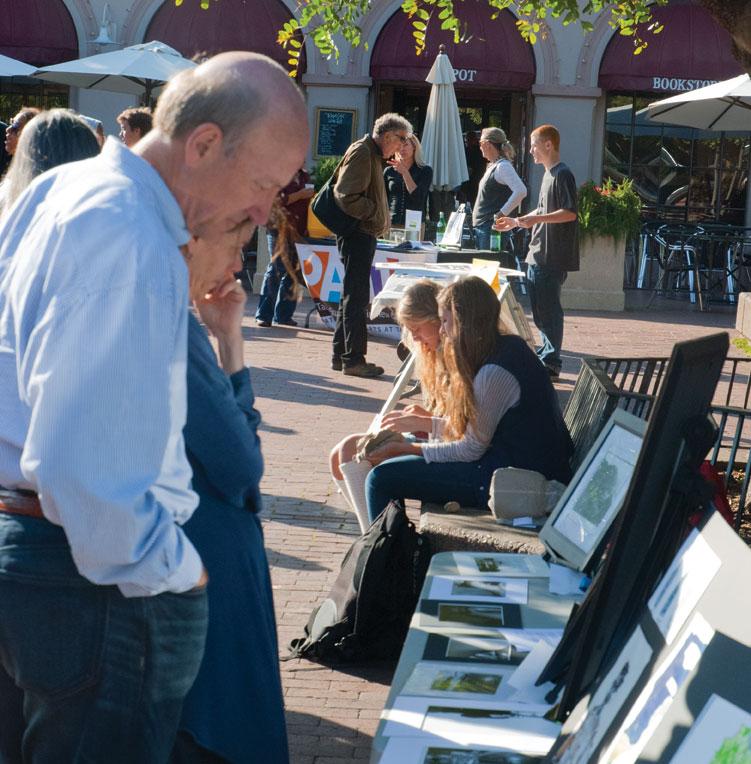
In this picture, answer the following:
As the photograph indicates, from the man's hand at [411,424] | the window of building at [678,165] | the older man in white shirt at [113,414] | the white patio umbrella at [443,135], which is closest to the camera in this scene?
the older man in white shirt at [113,414]

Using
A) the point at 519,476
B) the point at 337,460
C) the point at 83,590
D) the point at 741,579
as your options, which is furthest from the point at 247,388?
the point at 337,460

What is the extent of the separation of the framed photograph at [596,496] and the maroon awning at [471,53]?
1595 cm

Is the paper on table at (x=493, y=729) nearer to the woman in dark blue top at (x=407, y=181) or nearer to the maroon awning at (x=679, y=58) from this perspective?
the woman in dark blue top at (x=407, y=181)

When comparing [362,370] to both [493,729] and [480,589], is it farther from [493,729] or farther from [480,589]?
[493,729]

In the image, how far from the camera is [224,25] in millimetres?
19453

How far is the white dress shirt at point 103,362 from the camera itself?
170 cm

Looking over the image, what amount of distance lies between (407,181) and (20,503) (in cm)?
1020

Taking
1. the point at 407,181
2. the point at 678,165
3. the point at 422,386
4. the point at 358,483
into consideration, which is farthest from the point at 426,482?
the point at 678,165

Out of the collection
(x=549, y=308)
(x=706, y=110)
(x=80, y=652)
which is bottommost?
(x=549, y=308)

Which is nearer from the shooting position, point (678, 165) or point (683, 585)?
point (683, 585)

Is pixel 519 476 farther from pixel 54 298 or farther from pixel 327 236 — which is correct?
pixel 327 236

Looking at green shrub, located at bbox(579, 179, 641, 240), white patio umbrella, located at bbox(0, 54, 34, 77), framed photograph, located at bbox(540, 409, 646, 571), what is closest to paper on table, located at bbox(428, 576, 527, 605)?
framed photograph, located at bbox(540, 409, 646, 571)

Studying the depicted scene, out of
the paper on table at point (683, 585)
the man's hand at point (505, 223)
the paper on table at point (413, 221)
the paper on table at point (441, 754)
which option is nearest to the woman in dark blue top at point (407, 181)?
the paper on table at point (413, 221)

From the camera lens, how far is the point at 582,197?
1452 centimetres
